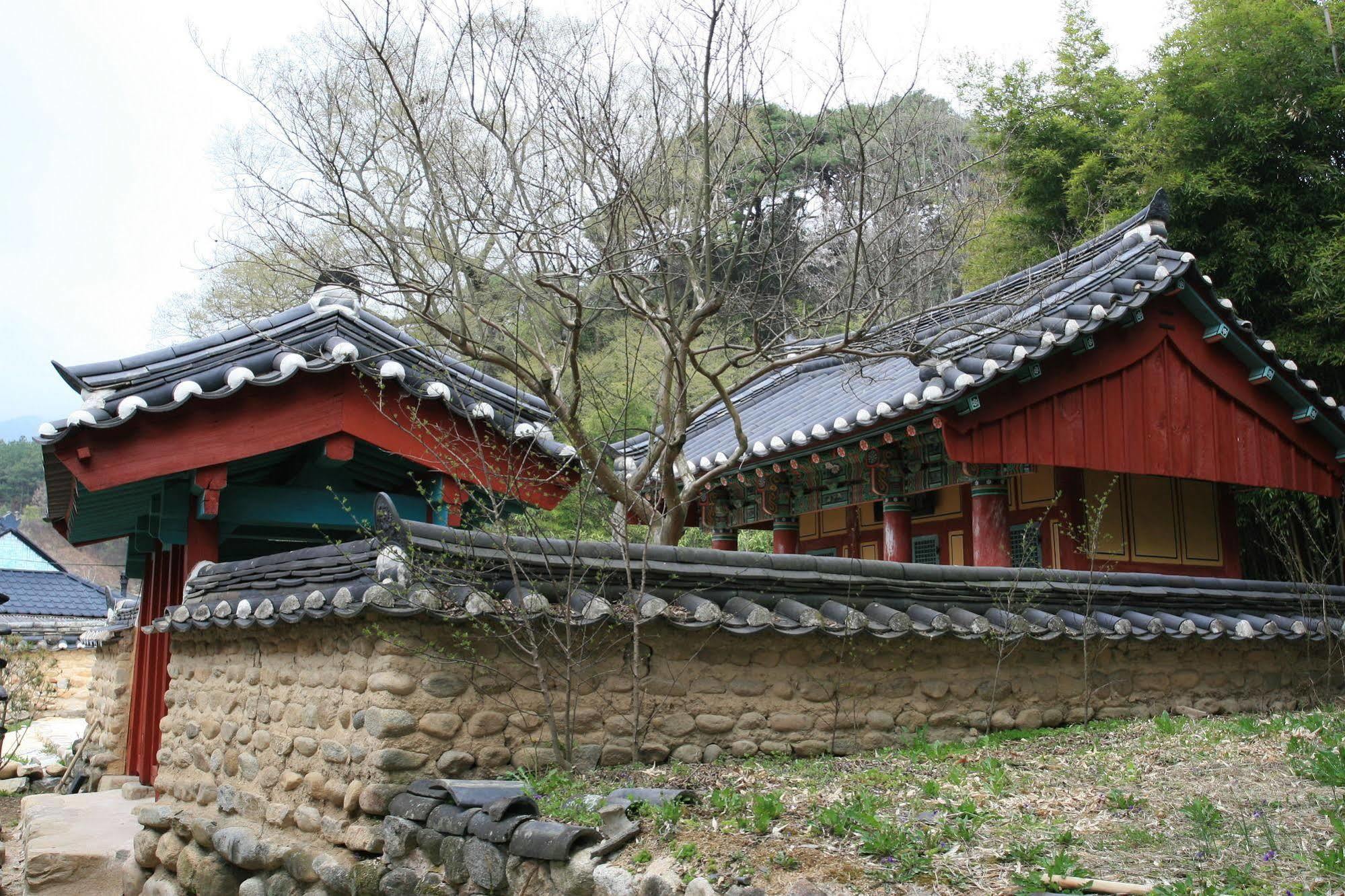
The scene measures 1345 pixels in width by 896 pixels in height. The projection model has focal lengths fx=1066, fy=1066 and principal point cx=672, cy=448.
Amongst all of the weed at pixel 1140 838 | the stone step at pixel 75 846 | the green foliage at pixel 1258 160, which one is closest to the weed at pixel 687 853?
the weed at pixel 1140 838

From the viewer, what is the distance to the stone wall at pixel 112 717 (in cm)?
1124

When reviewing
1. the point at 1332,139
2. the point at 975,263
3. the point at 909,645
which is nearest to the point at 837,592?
the point at 909,645

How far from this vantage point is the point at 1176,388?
975cm

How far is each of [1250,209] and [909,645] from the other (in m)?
7.40

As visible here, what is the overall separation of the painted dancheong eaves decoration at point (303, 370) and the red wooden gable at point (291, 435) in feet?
0.45

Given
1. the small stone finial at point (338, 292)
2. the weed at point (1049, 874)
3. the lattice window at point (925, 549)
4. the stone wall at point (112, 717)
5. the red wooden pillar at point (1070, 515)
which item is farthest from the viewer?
the stone wall at point (112, 717)

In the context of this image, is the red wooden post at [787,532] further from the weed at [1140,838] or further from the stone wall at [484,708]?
the weed at [1140,838]

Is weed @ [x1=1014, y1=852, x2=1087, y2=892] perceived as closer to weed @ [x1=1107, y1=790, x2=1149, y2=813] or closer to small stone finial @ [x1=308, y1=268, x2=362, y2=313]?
weed @ [x1=1107, y1=790, x2=1149, y2=813]

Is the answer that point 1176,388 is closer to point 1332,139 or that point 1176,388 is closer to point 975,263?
point 1332,139

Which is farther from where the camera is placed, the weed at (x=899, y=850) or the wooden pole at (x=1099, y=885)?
the weed at (x=899, y=850)

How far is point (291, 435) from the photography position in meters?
7.61

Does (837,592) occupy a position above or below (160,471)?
below

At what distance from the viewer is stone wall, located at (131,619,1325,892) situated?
527 centimetres

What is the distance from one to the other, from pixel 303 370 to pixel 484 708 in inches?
129
